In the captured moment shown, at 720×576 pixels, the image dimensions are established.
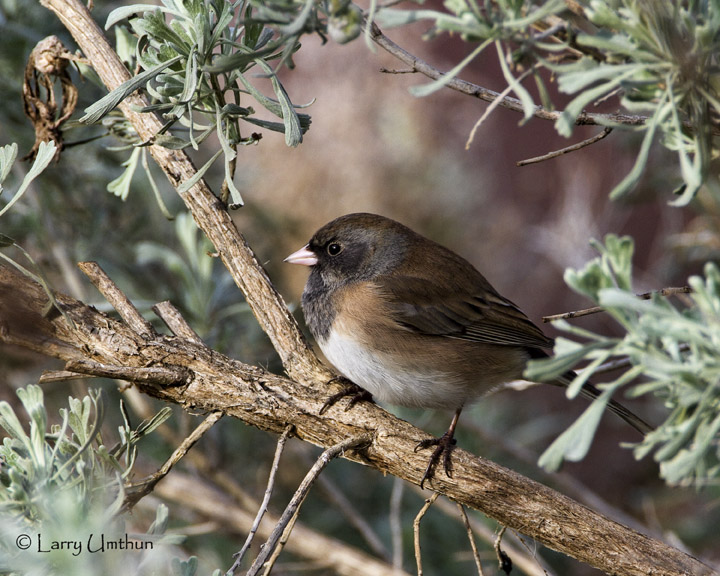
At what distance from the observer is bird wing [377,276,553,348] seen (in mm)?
2297

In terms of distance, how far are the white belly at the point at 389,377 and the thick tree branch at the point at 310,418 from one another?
14.5 inches

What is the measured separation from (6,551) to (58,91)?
1696 millimetres

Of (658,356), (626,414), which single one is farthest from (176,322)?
(626,414)

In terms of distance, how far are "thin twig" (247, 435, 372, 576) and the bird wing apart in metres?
0.74

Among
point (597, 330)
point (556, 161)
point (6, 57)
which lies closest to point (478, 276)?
point (6, 57)

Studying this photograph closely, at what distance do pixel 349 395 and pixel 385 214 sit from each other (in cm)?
283

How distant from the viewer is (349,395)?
5.71ft

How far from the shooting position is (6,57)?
2.59 meters

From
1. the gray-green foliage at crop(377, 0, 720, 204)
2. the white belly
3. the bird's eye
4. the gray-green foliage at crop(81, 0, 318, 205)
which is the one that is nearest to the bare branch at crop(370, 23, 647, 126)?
the gray-green foliage at crop(81, 0, 318, 205)

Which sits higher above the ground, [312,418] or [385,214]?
[312,418]

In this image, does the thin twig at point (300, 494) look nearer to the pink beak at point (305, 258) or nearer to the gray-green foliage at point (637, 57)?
the gray-green foliage at point (637, 57)

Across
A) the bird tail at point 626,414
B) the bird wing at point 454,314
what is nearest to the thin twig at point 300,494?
the bird wing at point 454,314

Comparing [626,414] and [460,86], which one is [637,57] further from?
[626,414]

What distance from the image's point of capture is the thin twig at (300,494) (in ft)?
3.98
